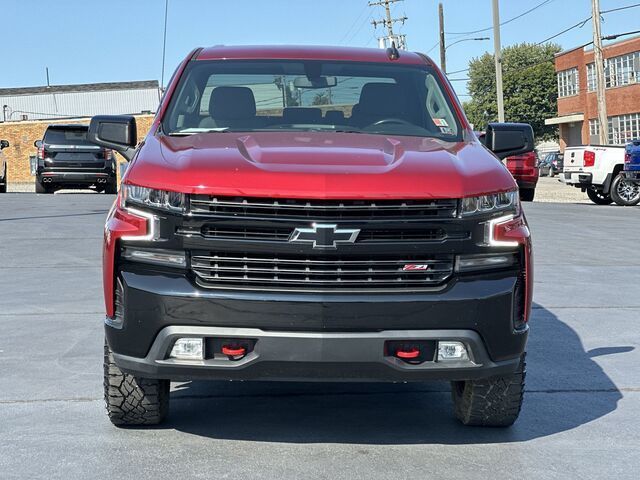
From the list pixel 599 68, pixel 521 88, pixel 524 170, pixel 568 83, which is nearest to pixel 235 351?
pixel 524 170

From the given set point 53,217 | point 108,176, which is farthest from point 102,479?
point 108,176

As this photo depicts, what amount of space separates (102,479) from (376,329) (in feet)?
4.26

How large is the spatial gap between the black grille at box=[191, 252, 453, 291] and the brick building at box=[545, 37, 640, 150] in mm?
51347

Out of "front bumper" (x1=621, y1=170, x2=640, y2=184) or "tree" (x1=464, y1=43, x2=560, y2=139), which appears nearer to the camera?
"front bumper" (x1=621, y1=170, x2=640, y2=184)

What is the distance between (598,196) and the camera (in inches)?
991

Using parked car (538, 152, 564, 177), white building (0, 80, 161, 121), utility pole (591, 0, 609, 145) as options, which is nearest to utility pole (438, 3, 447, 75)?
parked car (538, 152, 564, 177)

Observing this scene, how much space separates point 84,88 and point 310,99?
7717 cm

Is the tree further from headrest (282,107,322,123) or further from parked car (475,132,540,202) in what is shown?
headrest (282,107,322,123)

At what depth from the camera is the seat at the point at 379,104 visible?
571 cm

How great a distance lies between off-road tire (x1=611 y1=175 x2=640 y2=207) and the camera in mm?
23906

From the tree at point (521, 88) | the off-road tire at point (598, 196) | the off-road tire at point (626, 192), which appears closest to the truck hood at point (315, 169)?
the off-road tire at point (626, 192)

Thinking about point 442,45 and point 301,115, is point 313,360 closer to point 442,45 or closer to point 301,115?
point 301,115

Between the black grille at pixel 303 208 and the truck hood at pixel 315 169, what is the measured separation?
1.4 inches

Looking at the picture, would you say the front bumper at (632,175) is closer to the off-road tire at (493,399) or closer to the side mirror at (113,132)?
the side mirror at (113,132)
